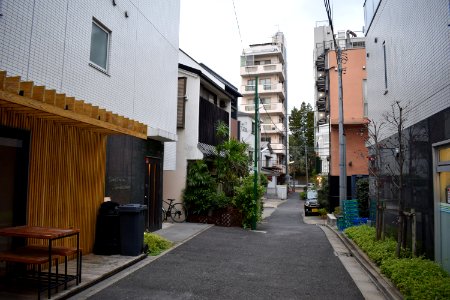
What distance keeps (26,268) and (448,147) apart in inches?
318

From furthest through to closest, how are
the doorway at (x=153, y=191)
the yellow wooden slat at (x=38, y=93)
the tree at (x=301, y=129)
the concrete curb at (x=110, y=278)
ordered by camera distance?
the tree at (x=301, y=129), the doorway at (x=153, y=191), the concrete curb at (x=110, y=278), the yellow wooden slat at (x=38, y=93)

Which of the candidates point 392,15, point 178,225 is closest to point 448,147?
point 392,15

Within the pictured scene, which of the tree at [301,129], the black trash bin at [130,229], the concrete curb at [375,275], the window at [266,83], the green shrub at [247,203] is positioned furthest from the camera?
the tree at [301,129]

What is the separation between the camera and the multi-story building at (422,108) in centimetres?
670

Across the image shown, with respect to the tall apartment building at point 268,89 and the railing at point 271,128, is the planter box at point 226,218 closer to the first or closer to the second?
the tall apartment building at point 268,89

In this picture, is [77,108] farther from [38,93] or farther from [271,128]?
[271,128]

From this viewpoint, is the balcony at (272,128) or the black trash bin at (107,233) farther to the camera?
the balcony at (272,128)

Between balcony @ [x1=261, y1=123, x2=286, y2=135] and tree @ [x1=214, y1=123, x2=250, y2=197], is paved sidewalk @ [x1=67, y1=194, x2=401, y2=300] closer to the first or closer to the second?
tree @ [x1=214, y1=123, x2=250, y2=197]

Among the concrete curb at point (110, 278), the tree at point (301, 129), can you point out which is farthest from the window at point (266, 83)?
the concrete curb at point (110, 278)

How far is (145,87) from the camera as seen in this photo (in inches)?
468

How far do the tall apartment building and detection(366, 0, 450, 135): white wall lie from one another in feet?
135

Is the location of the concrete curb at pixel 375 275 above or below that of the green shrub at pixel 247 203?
below

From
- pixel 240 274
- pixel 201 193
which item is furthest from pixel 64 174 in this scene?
pixel 201 193

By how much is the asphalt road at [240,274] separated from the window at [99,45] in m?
5.28
